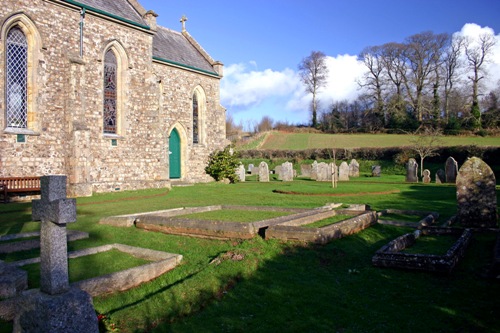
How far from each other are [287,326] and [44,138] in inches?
590

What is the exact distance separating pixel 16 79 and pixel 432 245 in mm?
15747

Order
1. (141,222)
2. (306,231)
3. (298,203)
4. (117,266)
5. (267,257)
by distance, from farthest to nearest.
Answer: (298,203) → (141,222) → (306,231) → (267,257) → (117,266)

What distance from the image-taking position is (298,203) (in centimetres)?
1352

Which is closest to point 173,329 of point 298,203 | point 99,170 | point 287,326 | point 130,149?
point 287,326

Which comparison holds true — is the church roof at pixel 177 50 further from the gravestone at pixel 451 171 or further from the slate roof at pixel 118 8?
the gravestone at pixel 451 171

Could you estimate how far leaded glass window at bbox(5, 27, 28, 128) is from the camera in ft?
50.0

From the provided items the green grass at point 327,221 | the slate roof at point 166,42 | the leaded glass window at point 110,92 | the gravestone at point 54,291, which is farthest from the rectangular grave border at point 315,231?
the slate roof at point 166,42

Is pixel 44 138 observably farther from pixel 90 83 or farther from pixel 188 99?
pixel 188 99

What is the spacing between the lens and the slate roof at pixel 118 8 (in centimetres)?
1850

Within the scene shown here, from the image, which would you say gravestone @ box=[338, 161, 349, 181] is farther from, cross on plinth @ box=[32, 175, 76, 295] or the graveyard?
cross on plinth @ box=[32, 175, 76, 295]

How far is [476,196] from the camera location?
9336 mm

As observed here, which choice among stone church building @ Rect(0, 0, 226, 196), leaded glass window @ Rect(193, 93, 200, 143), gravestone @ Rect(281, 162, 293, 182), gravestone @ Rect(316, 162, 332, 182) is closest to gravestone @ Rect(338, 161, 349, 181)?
gravestone @ Rect(316, 162, 332, 182)

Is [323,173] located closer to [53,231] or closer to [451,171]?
[451,171]

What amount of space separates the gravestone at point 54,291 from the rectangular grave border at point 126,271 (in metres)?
1.24
